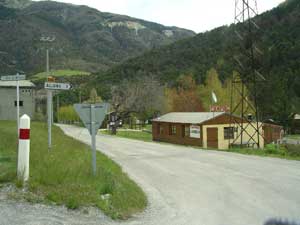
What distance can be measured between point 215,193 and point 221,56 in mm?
102304

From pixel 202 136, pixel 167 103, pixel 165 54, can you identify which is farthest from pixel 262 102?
pixel 165 54

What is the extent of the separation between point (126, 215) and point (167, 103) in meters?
61.0

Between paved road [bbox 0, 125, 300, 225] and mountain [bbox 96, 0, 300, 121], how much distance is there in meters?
74.3

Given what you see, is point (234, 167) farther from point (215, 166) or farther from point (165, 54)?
point (165, 54)

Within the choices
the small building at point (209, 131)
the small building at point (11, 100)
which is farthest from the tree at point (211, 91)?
the small building at point (11, 100)

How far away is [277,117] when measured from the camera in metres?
76.9

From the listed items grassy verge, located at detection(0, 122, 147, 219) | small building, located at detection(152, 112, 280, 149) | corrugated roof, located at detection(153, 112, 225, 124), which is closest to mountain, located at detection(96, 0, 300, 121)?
corrugated roof, located at detection(153, 112, 225, 124)

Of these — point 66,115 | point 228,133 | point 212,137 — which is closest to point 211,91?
point 228,133

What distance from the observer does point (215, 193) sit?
32.7 ft

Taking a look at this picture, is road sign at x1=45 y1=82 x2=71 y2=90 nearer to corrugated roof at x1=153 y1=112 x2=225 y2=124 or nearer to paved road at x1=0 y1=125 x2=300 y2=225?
paved road at x1=0 y1=125 x2=300 y2=225

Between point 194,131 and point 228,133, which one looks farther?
point 228,133

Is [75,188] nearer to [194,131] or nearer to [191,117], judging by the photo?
[194,131]

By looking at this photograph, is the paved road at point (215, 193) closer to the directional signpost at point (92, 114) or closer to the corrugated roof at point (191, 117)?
the directional signpost at point (92, 114)

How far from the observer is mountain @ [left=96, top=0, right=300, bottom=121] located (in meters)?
105
